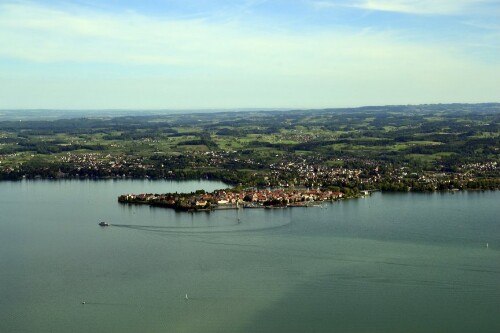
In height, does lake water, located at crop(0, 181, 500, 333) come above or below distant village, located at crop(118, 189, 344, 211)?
below

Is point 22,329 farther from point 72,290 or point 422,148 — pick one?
point 422,148

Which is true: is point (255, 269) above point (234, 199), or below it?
below

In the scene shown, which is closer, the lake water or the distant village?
the lake water

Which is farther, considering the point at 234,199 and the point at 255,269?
the point at 234,199

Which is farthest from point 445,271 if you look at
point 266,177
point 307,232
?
point 266,177
